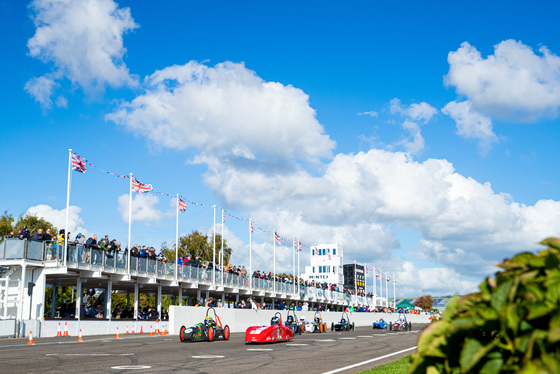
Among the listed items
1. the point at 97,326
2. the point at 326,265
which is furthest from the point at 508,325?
the point at 326,265

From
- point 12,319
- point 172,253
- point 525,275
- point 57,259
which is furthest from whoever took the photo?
point 172,253

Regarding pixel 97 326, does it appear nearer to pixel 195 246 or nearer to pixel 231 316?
pixel 231 316

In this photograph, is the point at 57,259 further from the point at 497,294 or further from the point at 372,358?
the point at 497,294

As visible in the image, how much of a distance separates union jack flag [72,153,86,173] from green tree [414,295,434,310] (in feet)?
425

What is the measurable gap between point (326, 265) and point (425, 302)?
4246 cm

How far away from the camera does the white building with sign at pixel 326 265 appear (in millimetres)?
114938

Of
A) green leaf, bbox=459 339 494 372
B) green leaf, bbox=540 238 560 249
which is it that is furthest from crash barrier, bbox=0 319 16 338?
green leaf, bbox=540 238 560 249

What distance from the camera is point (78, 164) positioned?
33.7 meters

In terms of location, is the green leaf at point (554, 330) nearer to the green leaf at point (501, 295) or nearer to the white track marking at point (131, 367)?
the green leaf at point (501, 295)

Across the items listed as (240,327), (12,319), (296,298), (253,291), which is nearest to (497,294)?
(12,319)

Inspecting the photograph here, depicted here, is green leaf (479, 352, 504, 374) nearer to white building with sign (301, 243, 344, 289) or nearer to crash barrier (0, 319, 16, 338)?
crash barrier (0, 319, 16, 338)

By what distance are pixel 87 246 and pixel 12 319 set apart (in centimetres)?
709

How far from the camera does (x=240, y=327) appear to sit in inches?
1567

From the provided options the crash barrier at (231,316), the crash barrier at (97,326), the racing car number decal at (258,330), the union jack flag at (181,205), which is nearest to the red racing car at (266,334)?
the racing car number decal at (258,330)
